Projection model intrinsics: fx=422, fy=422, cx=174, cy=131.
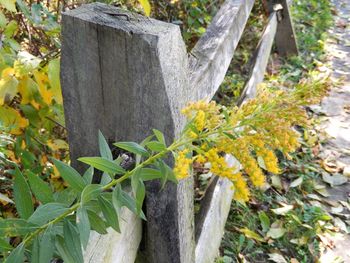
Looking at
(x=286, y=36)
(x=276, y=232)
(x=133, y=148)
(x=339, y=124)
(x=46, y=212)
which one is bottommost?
(x=276, y=232)

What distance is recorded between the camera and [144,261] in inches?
54.9

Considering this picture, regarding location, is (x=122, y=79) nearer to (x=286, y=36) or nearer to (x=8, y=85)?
(x=8, y=85)

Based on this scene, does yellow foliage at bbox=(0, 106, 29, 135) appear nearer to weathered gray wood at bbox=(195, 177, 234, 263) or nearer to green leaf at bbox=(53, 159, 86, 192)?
green leaf at bbox=(53, 159, 86, 192)

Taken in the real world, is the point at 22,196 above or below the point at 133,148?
below

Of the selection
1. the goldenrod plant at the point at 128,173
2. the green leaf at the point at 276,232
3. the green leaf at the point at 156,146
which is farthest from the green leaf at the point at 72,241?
the green leaf at the point at 276,232

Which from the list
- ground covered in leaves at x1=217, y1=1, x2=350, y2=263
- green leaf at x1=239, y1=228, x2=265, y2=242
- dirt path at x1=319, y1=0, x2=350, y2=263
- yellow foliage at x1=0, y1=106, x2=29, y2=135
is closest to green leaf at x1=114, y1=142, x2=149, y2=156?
yellow foliage at x1=0, y1=106, x2=29, y2=135

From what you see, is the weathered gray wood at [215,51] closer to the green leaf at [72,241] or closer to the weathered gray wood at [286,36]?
the green leaf at [72,241]

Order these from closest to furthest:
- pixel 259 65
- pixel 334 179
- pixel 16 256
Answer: pixel 16 256 < pixel 334 179 < pixel 259 65

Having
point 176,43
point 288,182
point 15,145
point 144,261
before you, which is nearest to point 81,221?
point 176,43

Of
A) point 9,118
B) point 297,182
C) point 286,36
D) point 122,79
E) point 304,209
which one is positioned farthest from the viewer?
point 286,36

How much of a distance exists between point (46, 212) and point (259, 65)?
2.59m

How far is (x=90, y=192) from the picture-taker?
0.82m

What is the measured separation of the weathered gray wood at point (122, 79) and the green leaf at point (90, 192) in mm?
285

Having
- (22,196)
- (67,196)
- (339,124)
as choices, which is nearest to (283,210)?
(339,124)
